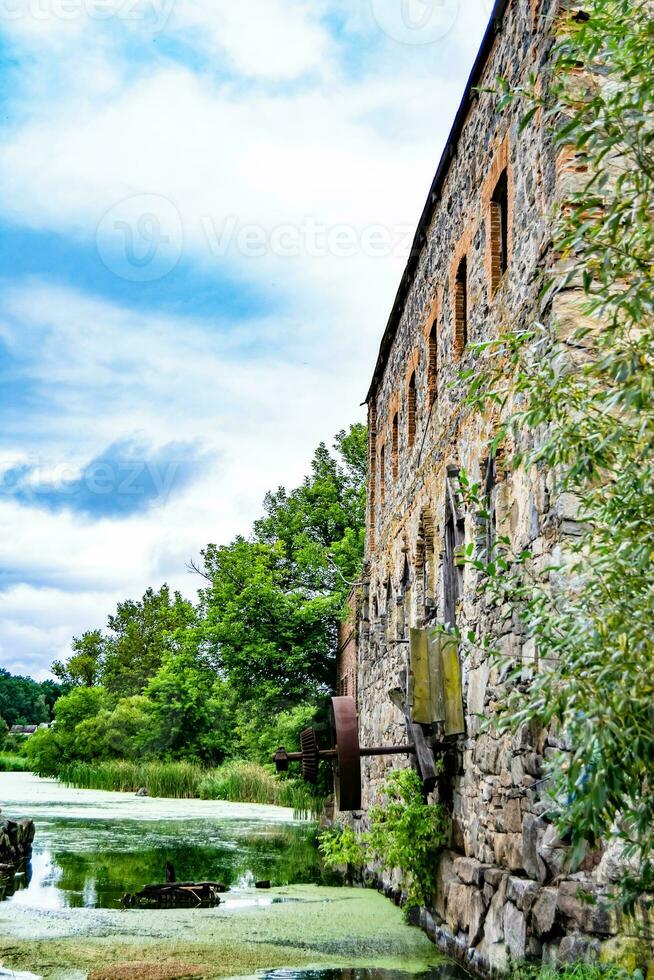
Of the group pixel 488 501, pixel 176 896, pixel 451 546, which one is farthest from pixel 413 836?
pixel 176 896

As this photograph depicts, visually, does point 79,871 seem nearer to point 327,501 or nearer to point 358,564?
point 358,564

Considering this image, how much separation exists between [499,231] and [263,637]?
20.4m

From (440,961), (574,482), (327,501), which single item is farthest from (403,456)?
(327,501)

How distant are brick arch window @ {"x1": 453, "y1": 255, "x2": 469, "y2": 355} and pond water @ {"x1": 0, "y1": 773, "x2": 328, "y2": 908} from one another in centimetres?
686

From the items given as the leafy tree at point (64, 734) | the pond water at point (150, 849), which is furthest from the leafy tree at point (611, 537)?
the leafy tree at point (64, 734)

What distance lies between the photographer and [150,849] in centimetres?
1731

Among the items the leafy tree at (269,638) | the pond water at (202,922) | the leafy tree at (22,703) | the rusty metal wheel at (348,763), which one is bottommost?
the pond water at (202,922)

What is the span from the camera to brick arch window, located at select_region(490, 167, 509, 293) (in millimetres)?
8529

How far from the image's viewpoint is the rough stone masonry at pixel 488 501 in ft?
20.1

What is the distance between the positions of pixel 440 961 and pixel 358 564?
20471mm

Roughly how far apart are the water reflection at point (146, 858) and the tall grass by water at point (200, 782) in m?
4.61

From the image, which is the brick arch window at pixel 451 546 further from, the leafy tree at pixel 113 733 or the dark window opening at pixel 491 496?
the leafy tree at pixel 113 733

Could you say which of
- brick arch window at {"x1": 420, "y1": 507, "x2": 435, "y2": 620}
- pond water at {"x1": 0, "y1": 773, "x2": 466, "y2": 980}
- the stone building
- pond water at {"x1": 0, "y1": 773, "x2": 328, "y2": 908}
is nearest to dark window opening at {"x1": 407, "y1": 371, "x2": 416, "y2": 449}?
brick arch window at {"x1": 420, "y1": 507, "x2": 435, "y2": 620}

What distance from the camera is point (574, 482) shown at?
4.10m
